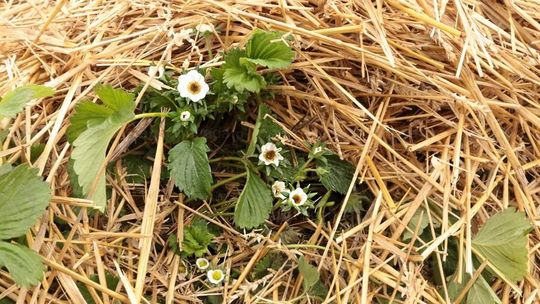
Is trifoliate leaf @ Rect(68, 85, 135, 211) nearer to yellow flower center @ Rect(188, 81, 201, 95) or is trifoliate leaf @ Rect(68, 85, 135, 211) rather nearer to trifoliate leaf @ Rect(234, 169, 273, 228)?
yellow flower center @ Rect(188, 81, 201, 95)

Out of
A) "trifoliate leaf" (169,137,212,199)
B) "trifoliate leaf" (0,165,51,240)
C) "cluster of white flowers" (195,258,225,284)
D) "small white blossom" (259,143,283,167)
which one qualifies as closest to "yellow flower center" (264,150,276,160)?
"small white blossom" (259,143,283,167)

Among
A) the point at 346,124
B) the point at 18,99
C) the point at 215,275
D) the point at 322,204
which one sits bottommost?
the point at 215,275

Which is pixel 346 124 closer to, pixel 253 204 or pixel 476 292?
pixel 253 204

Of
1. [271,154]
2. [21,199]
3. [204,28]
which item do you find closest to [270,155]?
[271,154]

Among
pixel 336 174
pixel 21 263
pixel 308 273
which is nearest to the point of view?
pixel 21 263

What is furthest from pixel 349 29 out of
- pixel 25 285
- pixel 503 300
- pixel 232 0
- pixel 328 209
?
pixel 25 285

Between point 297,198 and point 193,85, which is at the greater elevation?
point 193,85

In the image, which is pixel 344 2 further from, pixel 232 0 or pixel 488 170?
pixel 488 170
